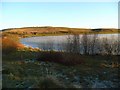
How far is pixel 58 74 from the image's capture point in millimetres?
12305

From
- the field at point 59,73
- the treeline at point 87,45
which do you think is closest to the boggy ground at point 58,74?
the field at point 59,73

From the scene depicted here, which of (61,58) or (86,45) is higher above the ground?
(86,45)

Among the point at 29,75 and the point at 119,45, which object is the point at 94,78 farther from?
the point at 119,45

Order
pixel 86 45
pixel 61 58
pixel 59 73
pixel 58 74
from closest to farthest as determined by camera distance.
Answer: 1. pixel 58 74
2. pixel 59 73
3. pixel 61 58
4. pixel 86 45

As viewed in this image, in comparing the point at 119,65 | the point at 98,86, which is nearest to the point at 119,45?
the point at 119,65

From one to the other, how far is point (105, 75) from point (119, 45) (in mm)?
7277

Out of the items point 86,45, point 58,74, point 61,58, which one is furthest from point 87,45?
point 58,74

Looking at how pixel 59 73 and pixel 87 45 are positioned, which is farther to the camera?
pixel 87 45

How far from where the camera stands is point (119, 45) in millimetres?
19266

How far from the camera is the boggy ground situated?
33.7 ft

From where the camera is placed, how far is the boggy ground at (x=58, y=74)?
10.3 m

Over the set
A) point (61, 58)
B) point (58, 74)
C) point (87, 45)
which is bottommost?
point (58, 74)

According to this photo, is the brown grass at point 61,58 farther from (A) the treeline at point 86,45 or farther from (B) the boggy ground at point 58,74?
(A) the treeline at point 86,45

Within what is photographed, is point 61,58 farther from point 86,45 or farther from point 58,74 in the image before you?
point 86,45
